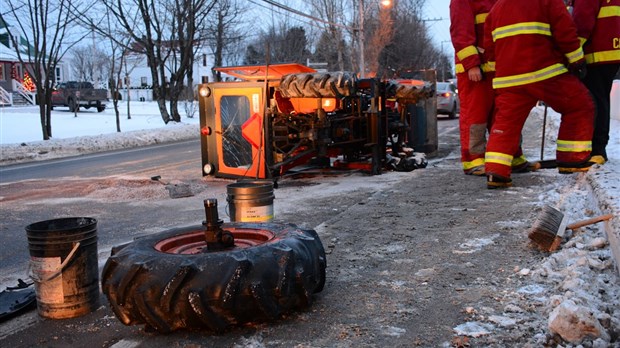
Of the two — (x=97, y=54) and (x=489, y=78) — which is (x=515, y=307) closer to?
(x=489, y=78)

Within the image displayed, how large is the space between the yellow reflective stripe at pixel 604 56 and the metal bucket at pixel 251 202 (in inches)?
176

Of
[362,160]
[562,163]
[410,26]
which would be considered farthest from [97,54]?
[562,163]

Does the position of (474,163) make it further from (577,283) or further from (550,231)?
(577,283)

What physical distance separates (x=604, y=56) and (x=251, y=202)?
472cm

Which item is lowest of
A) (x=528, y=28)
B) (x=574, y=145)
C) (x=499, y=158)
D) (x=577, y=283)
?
(x=577, y=283)

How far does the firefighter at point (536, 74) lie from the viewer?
21.6 feet

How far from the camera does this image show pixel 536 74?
6.59m

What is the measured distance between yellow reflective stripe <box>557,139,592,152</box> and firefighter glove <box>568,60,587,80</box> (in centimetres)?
72

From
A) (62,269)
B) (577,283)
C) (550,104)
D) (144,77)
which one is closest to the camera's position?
(577,283)

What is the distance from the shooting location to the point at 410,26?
→ 56062 mm

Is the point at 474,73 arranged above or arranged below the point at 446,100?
above

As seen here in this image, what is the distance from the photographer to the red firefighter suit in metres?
7.92

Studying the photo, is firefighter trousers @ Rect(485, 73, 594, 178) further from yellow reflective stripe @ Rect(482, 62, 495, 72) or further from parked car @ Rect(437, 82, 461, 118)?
parked car @ Rect(437, 82, 461, 118)

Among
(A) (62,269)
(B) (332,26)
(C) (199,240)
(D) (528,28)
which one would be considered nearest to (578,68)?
(D) (528,28)
